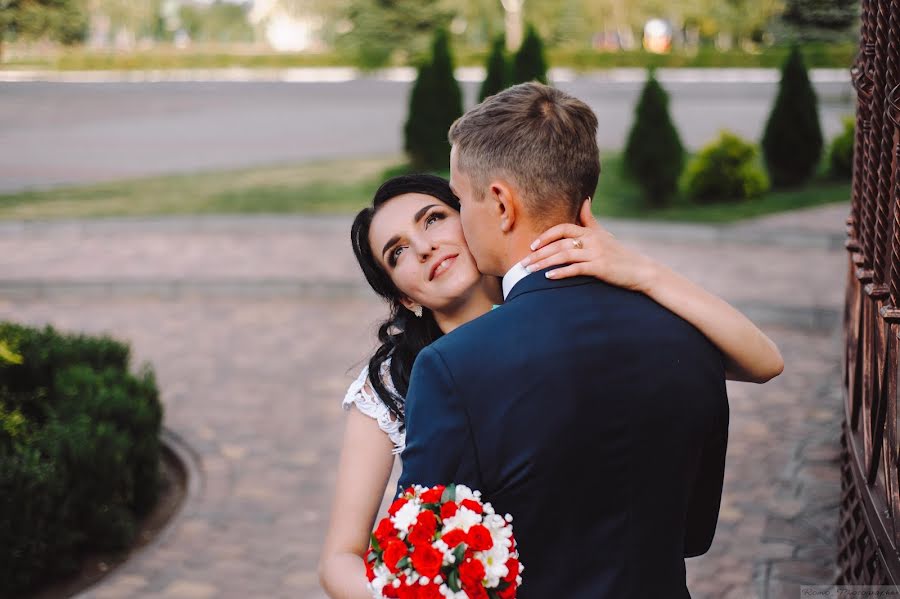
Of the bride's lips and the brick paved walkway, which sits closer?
the bride's lips

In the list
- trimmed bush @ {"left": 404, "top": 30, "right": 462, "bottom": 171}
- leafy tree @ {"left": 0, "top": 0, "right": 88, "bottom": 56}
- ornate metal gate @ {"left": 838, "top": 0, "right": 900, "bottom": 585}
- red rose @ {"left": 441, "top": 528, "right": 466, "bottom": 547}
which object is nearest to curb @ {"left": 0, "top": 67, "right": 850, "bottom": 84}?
leafy tree @ {"left": 0, "top": 0, "right": 88, "bottom": 56}

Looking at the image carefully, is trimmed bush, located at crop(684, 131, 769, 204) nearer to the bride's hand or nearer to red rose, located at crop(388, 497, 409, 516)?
the bride's hand

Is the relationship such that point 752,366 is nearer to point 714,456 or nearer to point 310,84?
point 714,456

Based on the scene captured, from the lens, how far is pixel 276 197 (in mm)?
14805

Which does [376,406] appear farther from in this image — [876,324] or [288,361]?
[288,361]

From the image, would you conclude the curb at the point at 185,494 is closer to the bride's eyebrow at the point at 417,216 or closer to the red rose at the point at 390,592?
the bride's eyebrow at the point at 417,216

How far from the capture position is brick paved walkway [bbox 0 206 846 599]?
4758 mm

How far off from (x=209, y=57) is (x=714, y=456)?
46.8 meters

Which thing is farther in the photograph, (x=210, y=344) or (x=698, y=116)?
(x=698, y=116)

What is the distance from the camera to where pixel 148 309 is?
30.9ft

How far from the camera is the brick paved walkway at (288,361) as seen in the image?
15.6ft

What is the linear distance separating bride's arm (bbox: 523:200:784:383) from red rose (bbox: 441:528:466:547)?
1.49 feet

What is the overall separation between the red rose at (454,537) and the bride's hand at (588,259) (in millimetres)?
454

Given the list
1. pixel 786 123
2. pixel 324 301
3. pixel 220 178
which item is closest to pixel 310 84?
pixel 220 178
